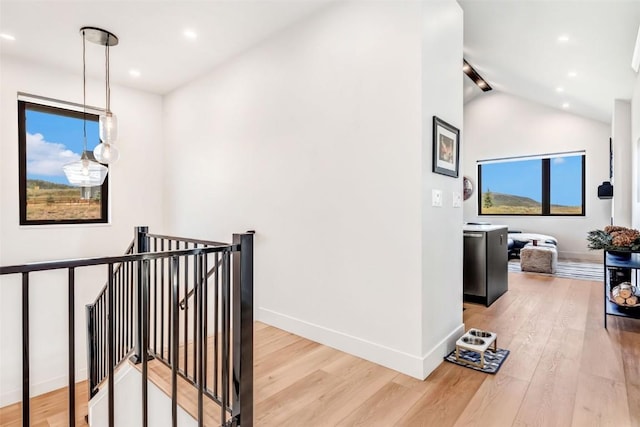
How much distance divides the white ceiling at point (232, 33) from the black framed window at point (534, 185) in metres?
2.79

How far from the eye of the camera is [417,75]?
2186 millimetres

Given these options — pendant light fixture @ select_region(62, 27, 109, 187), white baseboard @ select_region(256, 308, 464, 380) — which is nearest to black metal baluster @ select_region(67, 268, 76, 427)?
white baseboard @ select_region(256, 308, 464, 380)

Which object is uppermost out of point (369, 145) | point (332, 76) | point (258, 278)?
point (332, 76)

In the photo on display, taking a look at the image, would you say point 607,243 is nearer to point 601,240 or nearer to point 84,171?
point 601,240

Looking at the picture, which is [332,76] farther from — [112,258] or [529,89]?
[529,89]

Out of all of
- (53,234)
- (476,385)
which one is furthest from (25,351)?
(53,234)

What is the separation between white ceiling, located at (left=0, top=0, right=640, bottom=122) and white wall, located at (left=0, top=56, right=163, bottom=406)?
26 centimetres

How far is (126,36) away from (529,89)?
21.1 feet

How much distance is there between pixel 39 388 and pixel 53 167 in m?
2.67

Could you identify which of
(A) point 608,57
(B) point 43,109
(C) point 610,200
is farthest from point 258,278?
(C) point 610,200

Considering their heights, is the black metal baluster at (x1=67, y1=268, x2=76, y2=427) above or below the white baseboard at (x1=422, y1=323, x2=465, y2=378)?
above

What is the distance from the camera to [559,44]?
140 inches

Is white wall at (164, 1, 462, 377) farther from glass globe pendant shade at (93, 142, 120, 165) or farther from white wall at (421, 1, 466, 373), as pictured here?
glass globe pendant shade at (93, 142, 120, 165)

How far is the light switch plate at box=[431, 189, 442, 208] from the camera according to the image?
2321 mm
